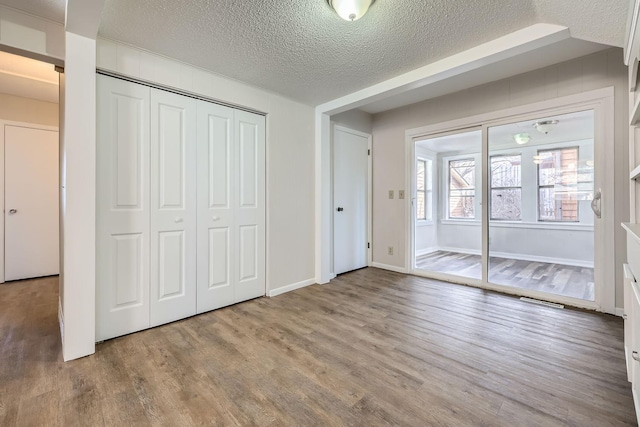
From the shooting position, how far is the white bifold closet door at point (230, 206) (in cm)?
262

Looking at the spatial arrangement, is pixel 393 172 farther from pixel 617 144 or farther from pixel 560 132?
pixel 617 144

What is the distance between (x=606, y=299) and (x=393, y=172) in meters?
2.70

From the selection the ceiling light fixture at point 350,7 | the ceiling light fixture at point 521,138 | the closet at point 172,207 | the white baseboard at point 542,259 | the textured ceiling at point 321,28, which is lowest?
the white baseboard at point 542,259

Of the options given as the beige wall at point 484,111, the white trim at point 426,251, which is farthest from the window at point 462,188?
the beige wall at point 484,111

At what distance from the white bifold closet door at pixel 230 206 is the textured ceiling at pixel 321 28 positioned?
567 millimetres

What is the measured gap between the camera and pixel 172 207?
95.5 inches

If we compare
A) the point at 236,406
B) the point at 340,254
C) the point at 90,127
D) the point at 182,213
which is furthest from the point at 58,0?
the point at 340,254

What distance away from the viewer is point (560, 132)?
3.12 meters

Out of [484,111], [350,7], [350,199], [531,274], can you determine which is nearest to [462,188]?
[531,274]

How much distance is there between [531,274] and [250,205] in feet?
12.4

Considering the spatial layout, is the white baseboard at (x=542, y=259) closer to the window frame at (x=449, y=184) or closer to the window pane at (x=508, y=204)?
the window pane at (x=508, y=204)

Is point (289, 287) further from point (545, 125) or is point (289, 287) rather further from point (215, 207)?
point (545, 125)

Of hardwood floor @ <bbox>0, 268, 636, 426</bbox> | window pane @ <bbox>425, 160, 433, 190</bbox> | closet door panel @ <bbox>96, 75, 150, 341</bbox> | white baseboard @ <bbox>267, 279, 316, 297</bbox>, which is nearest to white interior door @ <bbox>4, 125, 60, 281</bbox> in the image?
hardwood floor @ <bbox>0, 268, 636, 426</bbox>

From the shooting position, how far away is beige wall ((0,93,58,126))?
142 inches
